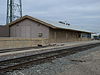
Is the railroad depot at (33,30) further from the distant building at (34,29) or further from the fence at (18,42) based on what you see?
the fence at (18,42)

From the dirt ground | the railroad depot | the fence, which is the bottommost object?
the dirt ground

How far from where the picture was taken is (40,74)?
25.2ft

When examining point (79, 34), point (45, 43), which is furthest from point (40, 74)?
point (79, 34)

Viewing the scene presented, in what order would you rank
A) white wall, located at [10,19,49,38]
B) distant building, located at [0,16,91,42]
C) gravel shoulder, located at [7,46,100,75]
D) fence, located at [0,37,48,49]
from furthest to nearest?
white wall, located at [10,19,49,38] < distant building, located at [0,16,91,42] < fence, located at [0,37,48,49] < gravel shoulder, located at [7,46,100,75]

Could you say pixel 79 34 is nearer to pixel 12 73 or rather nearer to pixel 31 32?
pixel 31 32

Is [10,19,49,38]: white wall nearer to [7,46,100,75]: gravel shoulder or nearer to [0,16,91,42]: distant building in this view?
[0,16,91,42]: distant building

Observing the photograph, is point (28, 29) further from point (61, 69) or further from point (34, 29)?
point (61, 69)

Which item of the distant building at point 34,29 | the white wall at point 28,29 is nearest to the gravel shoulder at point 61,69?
the distant building at point 34,29

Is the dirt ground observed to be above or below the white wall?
below

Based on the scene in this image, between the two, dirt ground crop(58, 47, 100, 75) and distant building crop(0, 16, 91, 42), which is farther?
distant building crop(0, 16, 91, 42)

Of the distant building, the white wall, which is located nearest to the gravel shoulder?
the distant building

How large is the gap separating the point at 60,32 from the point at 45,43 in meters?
8.53

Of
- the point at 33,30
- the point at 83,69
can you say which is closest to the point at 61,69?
the point at 83,69

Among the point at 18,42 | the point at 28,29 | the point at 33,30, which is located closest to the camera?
the point at 18,42
